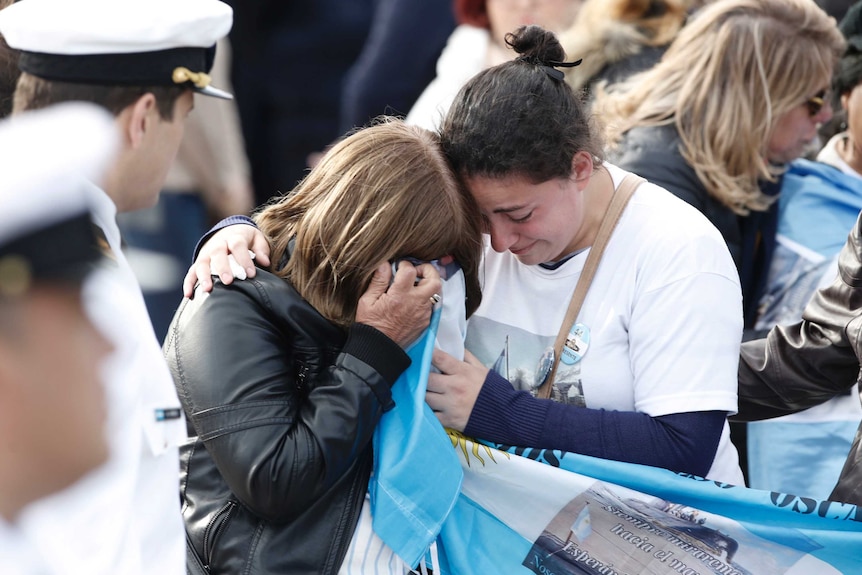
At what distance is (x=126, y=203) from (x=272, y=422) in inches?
18.1

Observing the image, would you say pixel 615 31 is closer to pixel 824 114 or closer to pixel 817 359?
pixel 824 114

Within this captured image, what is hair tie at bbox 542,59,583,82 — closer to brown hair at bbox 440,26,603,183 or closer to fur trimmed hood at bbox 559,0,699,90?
brown hair at bbox 440,26,603,183

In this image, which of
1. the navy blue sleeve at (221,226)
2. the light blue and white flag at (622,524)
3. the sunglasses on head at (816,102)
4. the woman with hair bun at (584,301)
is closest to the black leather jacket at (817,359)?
the light blue and white flag at (622,524)

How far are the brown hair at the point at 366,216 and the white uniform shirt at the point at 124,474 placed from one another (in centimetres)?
46

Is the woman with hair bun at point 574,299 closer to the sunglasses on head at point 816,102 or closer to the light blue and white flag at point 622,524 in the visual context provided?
the light blue and white flag at point 622,524

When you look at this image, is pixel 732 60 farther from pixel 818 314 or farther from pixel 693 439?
pixel 693 439

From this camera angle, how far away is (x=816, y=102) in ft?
10.3

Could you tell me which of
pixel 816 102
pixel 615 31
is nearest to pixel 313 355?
pixel 816 102

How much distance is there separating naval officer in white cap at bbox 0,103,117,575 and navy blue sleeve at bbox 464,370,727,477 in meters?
0.89

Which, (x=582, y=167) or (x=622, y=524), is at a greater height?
(x=582, y=167)

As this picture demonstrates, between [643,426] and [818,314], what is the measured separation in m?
0.55

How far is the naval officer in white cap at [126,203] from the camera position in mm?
1477

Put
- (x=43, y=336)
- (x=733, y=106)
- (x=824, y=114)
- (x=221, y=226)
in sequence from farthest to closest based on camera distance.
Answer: (x=824, y=114) → (x=733, y=106) → (x=221, y=226) → (x=43, y=336)

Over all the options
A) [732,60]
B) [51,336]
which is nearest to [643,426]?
[51,336]
